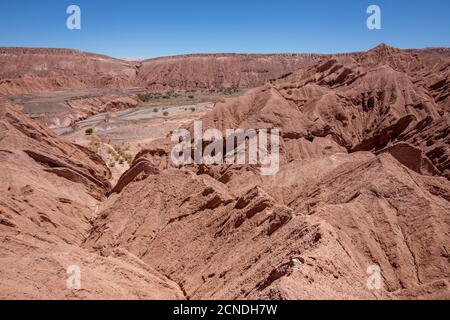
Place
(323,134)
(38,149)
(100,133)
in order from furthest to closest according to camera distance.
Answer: (100,133)
(323,134)
(38,149)

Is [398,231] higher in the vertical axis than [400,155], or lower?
lower

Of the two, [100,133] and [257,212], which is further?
[100,133]

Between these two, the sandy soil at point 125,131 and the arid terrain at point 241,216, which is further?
the sandy soil at point 125,131

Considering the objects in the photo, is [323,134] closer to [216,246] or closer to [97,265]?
[216,246]

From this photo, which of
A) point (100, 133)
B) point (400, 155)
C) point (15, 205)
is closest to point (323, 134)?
point (400, 155)

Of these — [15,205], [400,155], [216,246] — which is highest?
[400,155]

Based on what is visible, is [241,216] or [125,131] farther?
[125,131]

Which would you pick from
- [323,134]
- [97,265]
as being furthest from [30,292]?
[323,134]

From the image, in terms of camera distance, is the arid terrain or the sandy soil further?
the sandy soil

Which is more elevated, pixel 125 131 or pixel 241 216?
pixel 125 131
